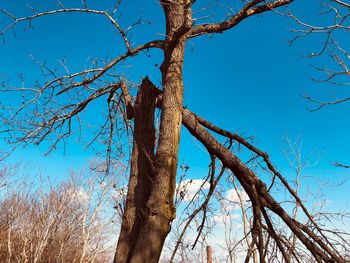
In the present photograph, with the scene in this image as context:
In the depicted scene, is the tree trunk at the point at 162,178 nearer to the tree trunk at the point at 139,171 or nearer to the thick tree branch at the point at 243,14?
the tree trunk at the point at 139,171

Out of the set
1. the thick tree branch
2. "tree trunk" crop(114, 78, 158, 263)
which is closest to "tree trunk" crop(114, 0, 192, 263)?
"tree trunk" crop(114, 78, 158, 263)

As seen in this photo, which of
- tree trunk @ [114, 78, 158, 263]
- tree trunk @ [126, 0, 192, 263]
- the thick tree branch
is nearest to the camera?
tree trunk @ [126, 0, 192, 263]

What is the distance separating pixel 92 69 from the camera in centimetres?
435

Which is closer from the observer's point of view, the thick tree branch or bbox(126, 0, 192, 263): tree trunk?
bbox(126, 0, 192, 263): tree trunk

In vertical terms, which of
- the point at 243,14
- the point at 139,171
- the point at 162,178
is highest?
the point at 243,14

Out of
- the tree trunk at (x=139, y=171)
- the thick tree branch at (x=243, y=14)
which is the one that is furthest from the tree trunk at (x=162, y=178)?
the thick tree branch at (x=243, y=14)

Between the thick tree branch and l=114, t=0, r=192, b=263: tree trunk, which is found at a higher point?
the thick tree branch

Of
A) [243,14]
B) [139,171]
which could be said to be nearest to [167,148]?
[139,171]

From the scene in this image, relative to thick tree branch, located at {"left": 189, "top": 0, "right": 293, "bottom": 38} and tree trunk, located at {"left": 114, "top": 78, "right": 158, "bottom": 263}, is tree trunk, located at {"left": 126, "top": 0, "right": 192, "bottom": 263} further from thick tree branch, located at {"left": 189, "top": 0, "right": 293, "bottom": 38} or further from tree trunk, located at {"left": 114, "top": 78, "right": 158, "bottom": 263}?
thick tree branch, located at {"left": 189, "top": 0, "right": 293, "bottom": 38}

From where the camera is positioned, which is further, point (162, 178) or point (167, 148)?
point (167, 148)

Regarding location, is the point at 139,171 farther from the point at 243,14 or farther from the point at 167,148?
the point at 243,14

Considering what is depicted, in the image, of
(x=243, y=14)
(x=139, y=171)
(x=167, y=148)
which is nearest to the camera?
(x=167, y=148)

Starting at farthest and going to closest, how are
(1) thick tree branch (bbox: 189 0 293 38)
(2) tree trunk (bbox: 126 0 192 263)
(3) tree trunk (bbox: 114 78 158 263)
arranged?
(1) thick tree branch (bbox: 189 0 293 38) → (3) tree trunk (bbox: 114 78 158 263) → (2) tree trunk (bbox: 126 0 192 263)

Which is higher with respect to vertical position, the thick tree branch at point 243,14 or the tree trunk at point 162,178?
the thick tree branch at point 243,14
